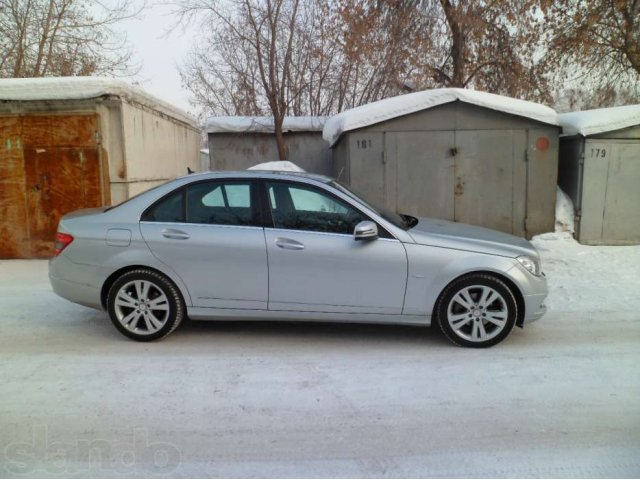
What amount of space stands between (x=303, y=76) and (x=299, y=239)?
15785 mm

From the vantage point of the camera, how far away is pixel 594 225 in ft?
28.7

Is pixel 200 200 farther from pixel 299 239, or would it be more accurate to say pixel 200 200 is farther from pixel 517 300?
pixel 517 300

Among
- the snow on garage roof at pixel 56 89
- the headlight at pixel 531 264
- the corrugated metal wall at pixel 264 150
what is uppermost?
the snow on garage roof at pixel 56 89

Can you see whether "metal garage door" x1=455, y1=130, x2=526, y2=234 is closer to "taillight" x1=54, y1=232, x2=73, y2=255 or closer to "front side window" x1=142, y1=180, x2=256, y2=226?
"front side window" x1=142, y1=180, x2=256, y2=226

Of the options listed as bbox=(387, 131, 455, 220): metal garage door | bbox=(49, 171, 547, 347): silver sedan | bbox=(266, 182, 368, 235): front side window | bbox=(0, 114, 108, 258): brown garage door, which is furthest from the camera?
bbox=(387, 131, 455, 220): metal garage door

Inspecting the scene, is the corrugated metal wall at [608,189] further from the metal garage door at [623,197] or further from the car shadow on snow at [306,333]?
the car shadow on snow at [306,333]

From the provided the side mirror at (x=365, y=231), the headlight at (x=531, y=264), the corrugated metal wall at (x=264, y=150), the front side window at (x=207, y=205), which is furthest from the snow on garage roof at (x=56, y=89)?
the headlight at (x=531, y=264)

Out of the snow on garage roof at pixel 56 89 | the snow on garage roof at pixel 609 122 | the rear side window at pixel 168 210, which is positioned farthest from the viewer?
the snow on garage roof at pixel 609 122

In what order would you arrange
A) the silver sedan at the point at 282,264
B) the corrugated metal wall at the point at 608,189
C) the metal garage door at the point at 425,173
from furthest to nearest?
the metal garage door at the point at 425,173 → the corrugated metal wall at the point at 608,189 → the silver sedan at the point at 282,264

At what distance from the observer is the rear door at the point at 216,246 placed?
4422 mm

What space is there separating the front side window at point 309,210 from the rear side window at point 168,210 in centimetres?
84

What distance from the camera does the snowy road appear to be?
280 cm

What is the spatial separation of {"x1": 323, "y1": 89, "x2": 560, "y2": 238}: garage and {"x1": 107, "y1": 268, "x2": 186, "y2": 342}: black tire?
5006 mm

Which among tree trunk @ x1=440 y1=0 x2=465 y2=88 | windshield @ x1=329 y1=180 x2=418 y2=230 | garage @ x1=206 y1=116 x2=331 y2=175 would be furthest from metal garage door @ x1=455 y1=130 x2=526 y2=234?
tree trunk @ x1=440 y1=0 x2=465 y2=88
